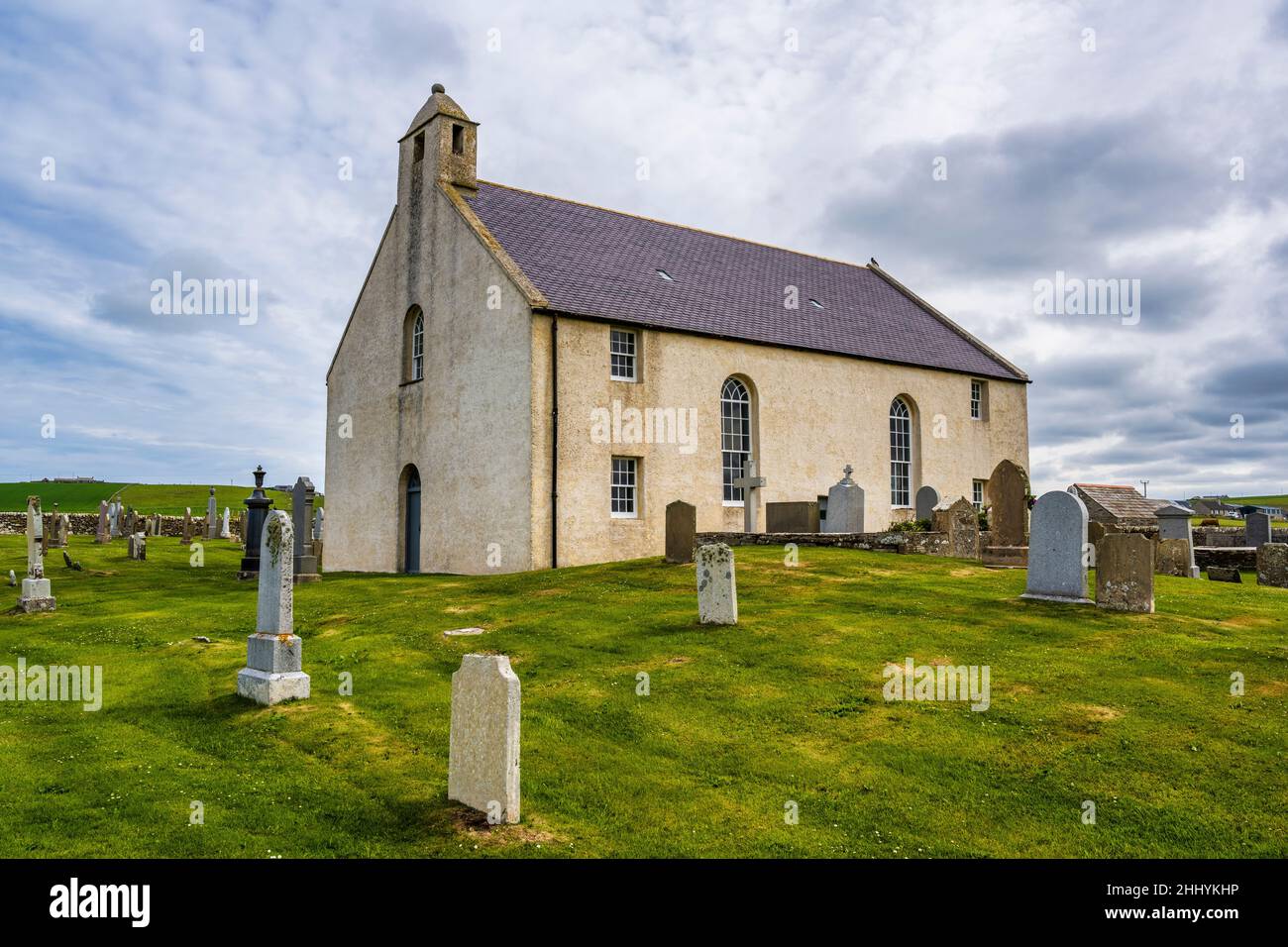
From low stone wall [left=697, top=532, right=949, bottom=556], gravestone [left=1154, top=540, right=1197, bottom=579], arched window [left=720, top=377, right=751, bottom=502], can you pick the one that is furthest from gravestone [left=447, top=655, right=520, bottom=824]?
arched window [left=720, top=377, right=751, bottom=502]

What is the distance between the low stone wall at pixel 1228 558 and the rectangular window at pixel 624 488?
48.5 ft

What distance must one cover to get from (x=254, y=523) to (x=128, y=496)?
77.5 metres

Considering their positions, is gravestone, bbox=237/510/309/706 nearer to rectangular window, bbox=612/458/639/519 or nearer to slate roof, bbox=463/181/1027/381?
slate roof, bbox=463/181/1027/381

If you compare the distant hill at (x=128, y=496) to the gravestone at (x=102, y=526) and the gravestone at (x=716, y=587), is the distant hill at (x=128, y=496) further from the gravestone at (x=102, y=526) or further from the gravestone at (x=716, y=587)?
the gravestone at (x=716, y=587)

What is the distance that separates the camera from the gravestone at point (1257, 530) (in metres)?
25.7

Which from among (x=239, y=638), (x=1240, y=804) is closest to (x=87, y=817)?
(x=239, y=638)

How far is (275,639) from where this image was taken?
10695 mm

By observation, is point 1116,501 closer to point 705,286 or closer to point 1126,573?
point 705,286

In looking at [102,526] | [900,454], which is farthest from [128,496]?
[900,454]

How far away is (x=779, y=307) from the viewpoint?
3058cm

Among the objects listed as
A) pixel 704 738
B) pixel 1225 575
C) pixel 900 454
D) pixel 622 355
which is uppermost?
pixel 622 355

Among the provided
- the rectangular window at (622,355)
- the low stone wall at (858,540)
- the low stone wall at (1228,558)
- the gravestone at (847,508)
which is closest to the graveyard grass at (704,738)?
the low stone wall at (858,540)

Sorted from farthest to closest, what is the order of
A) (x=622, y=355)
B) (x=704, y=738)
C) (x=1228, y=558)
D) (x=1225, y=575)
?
(x=622, y=355)
(x=1228, y=558)
(x=1225, y=575)
(x=704, y=738)
